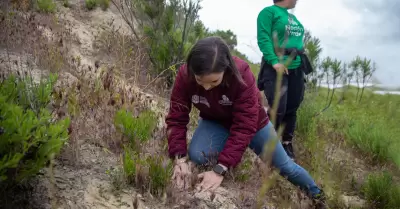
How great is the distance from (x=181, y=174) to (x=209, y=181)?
0.19 metres

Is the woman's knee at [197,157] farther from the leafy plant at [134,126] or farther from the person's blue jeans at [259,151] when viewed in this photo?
the leafy plant at [134,126]

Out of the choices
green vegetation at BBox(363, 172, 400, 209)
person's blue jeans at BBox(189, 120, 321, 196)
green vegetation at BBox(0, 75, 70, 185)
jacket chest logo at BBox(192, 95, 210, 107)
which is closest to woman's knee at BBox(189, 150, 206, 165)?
person's blue jeans at BBox(189, 120, 321, 196)

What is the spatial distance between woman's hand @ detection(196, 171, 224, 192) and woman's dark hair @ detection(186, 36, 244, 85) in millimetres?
684

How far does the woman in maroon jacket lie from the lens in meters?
2.12

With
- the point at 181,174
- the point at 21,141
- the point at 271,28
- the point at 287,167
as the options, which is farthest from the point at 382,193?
the point at 21,141

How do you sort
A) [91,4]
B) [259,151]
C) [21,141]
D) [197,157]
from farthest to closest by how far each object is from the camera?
[91,4]
[259,151]
[197,157]
[21,141]

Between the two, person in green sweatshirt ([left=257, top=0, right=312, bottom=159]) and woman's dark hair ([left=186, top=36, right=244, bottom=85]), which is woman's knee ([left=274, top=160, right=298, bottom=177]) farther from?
woman's dark hair ([left=186, top=36, right=244, bottom=85])

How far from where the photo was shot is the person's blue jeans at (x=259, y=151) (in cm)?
257

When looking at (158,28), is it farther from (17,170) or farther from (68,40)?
(17,170)

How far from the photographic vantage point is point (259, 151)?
2734 mm

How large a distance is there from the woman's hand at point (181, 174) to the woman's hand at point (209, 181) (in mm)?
86

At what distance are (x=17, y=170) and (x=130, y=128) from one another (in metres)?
0.88

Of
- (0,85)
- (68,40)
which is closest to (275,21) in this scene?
(0,85)

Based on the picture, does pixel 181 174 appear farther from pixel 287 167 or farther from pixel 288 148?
pixel 288 148
